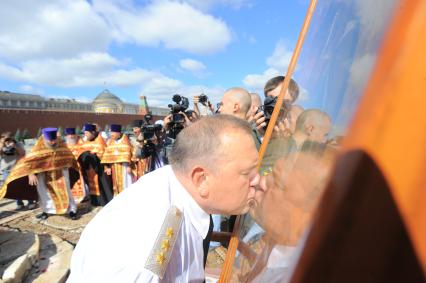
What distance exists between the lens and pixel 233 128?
4.13ft

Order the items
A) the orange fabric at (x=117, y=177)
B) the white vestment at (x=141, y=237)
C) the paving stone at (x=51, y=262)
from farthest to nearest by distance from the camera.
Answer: the orange fabric at (x=117, y=177), the paving stone at (x=51, y=262), the white vestment at (x=141, y=237)

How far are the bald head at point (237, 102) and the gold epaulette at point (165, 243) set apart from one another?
75.5 inches

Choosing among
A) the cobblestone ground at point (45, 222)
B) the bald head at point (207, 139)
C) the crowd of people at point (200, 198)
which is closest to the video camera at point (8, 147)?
the cobblestone ground at point (45, 222)

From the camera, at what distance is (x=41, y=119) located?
90.7 ft

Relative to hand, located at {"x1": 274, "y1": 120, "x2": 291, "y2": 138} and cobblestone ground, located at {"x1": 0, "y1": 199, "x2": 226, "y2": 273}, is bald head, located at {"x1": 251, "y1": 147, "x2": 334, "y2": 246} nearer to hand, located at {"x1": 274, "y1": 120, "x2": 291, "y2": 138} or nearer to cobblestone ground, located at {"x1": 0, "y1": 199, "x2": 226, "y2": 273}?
hand, located at {"x1": 274, "y1": 120, "x2": 291, "y2": 138}

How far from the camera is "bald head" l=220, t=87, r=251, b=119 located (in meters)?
3.04

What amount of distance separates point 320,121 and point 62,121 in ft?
108

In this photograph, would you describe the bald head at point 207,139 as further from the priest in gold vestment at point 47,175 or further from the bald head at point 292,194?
the priest in gold vestment at point 47,175

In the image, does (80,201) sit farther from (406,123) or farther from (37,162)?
(406,123)

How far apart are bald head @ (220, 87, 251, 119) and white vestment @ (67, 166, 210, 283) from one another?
164cm

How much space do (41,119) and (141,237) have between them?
3124 centimetres

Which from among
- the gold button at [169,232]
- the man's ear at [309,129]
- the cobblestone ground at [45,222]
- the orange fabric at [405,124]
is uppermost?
the orange fabric at [405,124]

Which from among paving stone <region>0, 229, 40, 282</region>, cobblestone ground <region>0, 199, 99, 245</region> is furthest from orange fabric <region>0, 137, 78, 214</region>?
paving stone <region>0, 229, 40, 282</region>

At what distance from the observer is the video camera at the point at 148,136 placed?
17.4 feet
